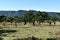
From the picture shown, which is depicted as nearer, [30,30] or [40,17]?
[30,30]

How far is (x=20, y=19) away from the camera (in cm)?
10288

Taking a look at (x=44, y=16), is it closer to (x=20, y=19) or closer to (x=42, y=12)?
(x=42, y=12)

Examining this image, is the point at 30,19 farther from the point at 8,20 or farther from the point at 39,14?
the point at 8,20

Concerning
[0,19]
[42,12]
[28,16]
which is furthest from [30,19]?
[0,19]

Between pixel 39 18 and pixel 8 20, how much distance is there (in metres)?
35.3

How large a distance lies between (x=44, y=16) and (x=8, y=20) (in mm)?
29991

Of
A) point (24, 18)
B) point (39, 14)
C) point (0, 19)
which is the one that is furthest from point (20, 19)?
point (0, 19)

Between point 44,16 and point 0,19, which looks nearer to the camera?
point 44,16

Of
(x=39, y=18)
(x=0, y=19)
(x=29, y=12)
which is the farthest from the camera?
(x=0, y=19)

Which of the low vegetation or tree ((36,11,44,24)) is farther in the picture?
tree ((36,11,44,24))

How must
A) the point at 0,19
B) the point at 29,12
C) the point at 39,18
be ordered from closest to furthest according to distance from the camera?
the point at 39,18 < the point at 29,12 < the point at 0,19

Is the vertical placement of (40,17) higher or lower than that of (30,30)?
lower

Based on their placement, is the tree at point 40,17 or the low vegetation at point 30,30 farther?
the tree at point 40,17

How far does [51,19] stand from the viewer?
341ft
